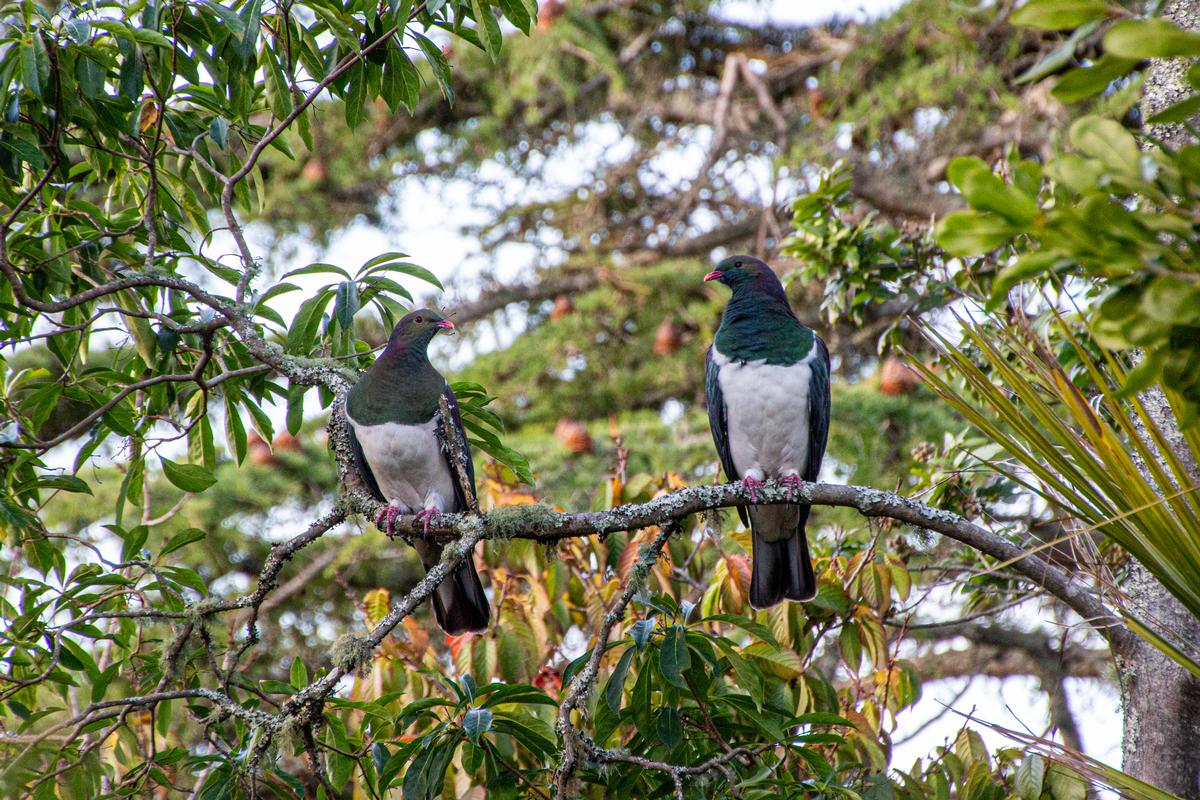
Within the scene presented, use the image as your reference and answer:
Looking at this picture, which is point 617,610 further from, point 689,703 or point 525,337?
point 525,337

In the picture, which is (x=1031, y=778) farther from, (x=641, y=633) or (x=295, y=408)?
(x=295, y=408)

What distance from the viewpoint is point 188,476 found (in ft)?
9.07

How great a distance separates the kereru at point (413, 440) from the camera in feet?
10.2

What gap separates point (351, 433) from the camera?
9.64 feet

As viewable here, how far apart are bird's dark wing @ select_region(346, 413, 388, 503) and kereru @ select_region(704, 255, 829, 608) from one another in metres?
1.17

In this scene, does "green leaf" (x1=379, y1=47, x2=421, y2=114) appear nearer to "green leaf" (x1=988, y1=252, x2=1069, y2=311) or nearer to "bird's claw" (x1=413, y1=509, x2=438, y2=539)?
"bird's claw" (x1=413, y1=509, x2=438, y2=539)

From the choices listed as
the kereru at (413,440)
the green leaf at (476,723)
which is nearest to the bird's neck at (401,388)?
the kereru at (413,440)

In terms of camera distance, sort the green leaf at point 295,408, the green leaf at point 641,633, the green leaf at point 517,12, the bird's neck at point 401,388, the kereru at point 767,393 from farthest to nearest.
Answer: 1. the kereru at point 767,393
2. the bird's neck at point 401,388
3. the green leaf at point 295,408
4. the green leaf at point 517,12
5. the green leaf at point 641,633

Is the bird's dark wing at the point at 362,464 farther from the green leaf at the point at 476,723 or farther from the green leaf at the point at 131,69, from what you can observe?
the green leaf at the point at 131,69

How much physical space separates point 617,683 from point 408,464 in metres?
1.19

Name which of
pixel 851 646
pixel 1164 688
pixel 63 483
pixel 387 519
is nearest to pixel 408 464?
pixel 387 519

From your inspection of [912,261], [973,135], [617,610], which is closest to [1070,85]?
[617,610]

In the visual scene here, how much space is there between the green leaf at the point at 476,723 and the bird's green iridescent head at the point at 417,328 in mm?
1343

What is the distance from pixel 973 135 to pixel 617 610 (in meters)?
3.94
